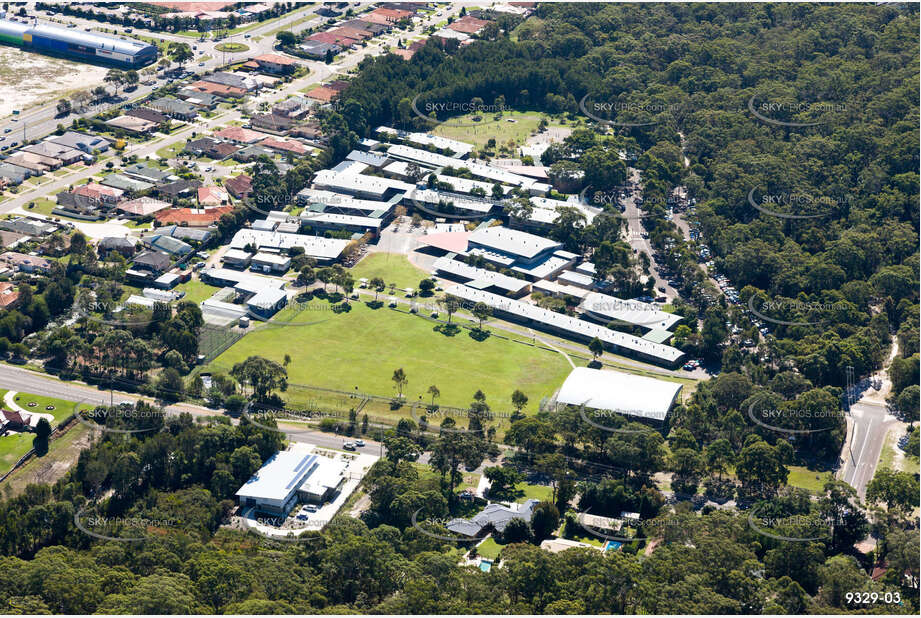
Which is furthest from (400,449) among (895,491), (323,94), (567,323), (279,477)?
(323,94)

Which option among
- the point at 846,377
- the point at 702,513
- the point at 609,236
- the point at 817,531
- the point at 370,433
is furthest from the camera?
the point at 609,236

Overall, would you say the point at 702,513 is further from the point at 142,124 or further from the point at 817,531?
the point at 142,124

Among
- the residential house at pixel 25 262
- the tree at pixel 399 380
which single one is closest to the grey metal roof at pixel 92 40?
the residential house at pixel 25 262

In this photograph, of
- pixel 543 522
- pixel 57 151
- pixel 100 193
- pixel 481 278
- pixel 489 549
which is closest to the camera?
pixel 489 549

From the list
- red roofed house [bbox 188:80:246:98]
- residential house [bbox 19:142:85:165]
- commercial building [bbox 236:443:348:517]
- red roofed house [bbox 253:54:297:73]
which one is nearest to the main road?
commercial building [bbox 236:443:348:517]

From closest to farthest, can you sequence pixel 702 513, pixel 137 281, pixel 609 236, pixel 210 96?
pixel 702 513 < pixel 137 281 < pixel 609 236 < pixel 210 96

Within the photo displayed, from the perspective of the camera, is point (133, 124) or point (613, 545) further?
point (133, 124)

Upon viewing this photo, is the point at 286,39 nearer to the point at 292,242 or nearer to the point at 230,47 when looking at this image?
the point at 230,47

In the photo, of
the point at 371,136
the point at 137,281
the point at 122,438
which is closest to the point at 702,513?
the point at 122,438
